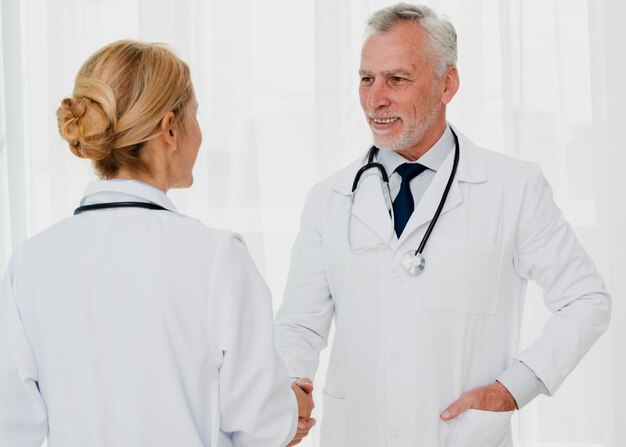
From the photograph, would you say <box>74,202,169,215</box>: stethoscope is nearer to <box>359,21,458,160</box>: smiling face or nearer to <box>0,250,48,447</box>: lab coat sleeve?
<box>0,250,48,447</box>: lab coat sleeve

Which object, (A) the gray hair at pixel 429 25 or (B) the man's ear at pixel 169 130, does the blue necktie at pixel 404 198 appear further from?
(B) the man's ear at pixel 169 130

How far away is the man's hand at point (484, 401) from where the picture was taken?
1.66 meters

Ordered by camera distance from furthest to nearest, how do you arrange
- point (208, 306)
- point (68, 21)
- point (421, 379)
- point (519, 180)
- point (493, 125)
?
1. point (68, 21)
2. point (493, 125)
3. point (519, 180)
4. point (421, 379)
5. point (208, 306)

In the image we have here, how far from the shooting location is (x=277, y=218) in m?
2.79

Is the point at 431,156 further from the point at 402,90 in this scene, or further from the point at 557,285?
the point at 557,285

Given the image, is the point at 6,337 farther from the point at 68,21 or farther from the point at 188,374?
the point at 68,21

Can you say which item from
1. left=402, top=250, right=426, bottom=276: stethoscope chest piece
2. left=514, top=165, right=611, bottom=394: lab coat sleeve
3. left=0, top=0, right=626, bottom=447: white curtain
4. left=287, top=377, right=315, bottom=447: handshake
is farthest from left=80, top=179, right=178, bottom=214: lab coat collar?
left=0, top=0, right=626, bottom=447: white curtain

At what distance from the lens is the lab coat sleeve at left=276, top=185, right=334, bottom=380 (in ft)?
6.08

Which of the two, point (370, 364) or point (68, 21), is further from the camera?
point (68, 21)

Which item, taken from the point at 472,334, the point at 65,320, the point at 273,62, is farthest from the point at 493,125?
the point at 65,320

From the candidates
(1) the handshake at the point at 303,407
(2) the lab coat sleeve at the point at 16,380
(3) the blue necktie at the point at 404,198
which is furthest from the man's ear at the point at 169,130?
(3) the blue necktie at the point at 404,198

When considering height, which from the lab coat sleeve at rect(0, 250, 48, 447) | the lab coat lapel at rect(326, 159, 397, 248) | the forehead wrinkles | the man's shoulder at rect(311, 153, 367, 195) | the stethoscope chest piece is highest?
the forehead wrinkles

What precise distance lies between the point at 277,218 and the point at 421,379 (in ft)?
4.01

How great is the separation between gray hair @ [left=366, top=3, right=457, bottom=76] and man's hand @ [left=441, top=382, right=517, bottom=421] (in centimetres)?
76
